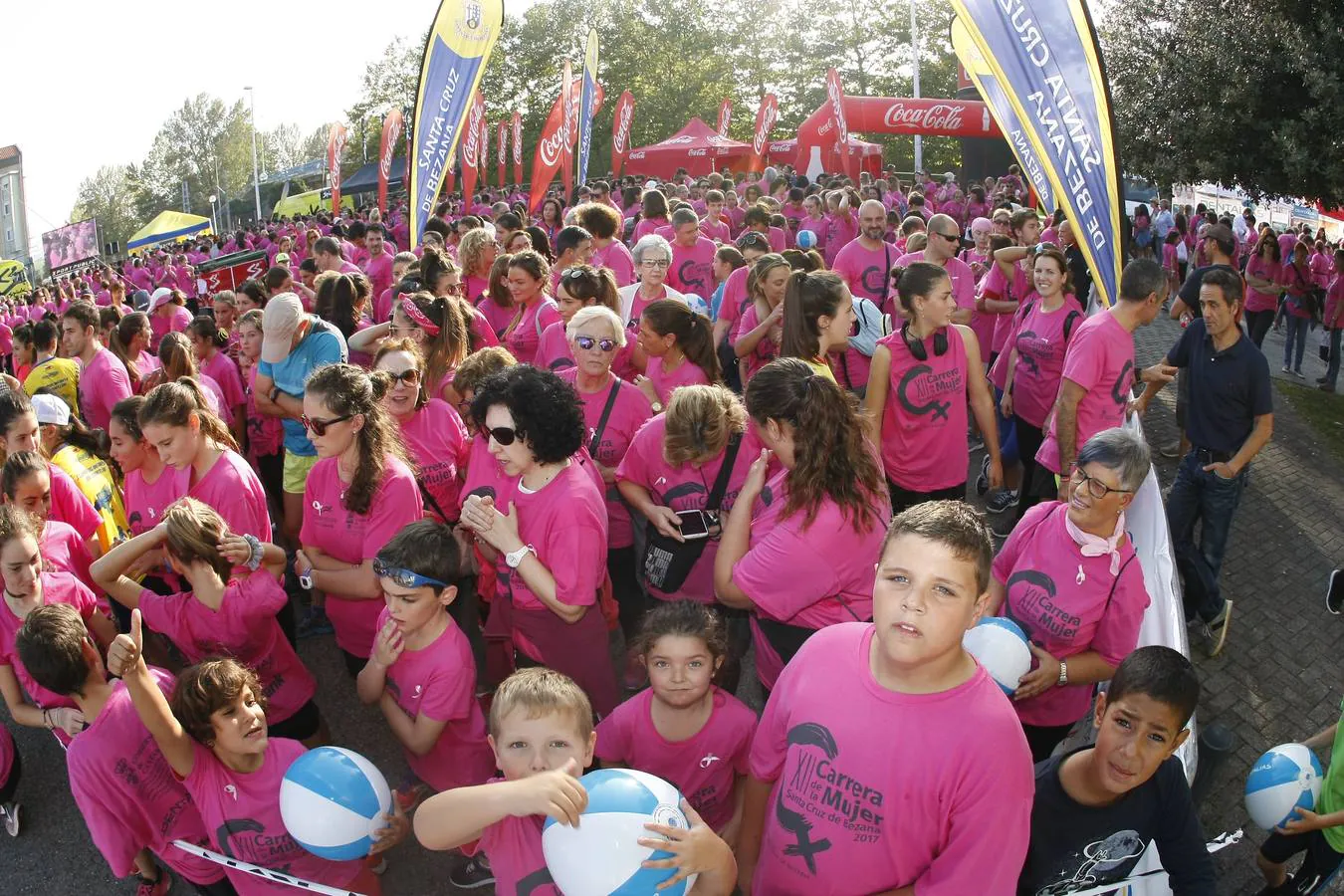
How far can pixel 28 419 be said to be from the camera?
4137 mm

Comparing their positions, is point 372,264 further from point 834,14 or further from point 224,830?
point 834,14

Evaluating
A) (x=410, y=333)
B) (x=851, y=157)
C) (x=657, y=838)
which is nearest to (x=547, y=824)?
(x=657, y=838)

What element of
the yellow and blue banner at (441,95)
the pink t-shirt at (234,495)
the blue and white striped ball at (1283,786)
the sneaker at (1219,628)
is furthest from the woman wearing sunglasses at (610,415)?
the yellow and blue banner at (441,95)

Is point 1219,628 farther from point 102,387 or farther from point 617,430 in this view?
point 102,387

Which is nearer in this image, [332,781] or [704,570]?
[332,781]

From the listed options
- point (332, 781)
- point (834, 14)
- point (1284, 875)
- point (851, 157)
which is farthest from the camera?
point (834, 14)

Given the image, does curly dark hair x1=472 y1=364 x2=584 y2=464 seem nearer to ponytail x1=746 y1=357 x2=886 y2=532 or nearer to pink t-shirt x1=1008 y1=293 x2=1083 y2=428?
ponytail x1=746 y1=357 x2=886 y2=532

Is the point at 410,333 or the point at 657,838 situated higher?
the point at 410,333

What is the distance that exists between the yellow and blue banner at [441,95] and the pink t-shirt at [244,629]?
5297mm

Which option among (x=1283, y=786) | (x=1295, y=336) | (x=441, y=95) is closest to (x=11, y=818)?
(x=1283, y=786)

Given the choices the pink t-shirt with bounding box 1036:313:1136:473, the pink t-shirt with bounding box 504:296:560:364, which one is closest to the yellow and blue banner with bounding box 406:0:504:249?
the pink t-shirt with bounding box 504:296:560:364

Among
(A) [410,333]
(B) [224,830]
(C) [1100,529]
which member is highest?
(A) [410,333]

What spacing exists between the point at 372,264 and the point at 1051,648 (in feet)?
26.9

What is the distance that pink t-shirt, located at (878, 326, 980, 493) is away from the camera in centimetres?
436
